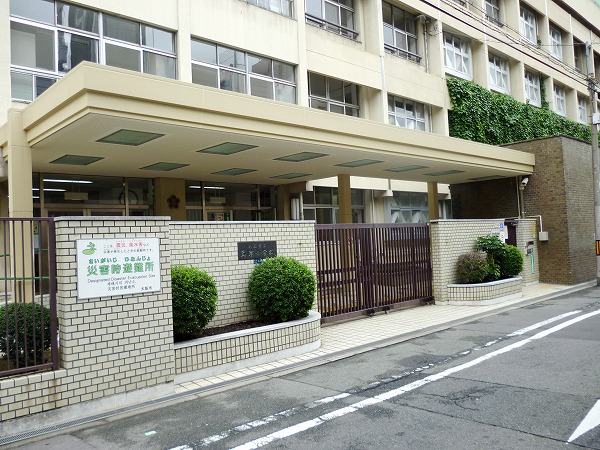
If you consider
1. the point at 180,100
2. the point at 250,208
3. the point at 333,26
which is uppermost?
the point at 333,26

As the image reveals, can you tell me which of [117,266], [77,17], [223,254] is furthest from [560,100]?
[117,266]

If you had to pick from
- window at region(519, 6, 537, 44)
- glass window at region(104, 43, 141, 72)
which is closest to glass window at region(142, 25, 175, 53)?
glass window at region(104, 43, 141, 72)

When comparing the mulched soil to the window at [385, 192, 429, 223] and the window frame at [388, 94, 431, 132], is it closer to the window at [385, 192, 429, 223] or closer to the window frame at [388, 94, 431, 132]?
the window at [385, 192, 429, 223]

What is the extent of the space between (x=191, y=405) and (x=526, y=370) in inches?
175

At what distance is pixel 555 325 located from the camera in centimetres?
1002

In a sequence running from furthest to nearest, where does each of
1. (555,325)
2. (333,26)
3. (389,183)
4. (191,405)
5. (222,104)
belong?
(389,183), (333,26), (555,325), (222,104), (191,405)

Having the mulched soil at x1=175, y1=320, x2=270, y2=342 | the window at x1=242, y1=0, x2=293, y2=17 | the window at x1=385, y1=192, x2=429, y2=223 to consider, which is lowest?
the mulched soil at x1=175, y1=320, x2=270, y2=342

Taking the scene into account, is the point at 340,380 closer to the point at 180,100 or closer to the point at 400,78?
the point at 180,100

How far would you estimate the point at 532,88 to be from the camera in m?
30.3

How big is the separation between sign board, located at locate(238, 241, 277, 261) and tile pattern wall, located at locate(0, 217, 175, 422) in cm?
239

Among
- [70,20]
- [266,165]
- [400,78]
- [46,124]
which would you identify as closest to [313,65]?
[400,78]

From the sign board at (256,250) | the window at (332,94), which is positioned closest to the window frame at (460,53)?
the window at (332,94)

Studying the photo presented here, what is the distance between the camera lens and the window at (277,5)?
16.6 metres

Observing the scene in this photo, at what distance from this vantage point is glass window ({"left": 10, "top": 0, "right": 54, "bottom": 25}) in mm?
11484
